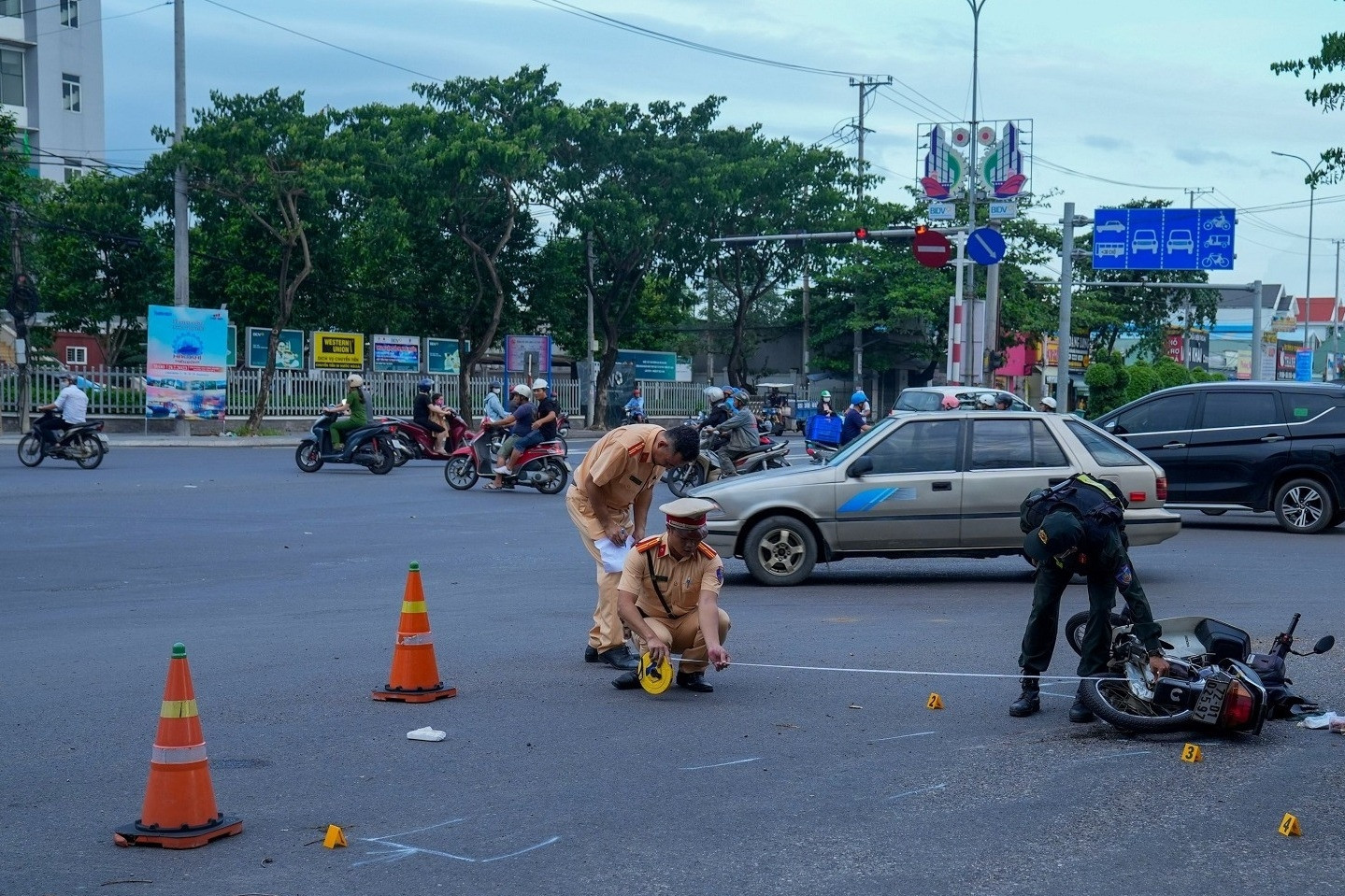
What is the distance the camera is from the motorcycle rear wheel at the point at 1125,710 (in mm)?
6605

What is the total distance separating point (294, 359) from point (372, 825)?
37.1 meters

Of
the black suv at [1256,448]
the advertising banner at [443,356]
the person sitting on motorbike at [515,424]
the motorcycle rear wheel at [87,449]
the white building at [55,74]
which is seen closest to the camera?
the black suv at [1256,448]

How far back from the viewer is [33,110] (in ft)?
199

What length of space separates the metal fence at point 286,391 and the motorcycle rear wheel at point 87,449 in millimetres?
7977

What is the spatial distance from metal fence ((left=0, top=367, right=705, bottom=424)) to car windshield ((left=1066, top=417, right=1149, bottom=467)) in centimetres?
2468

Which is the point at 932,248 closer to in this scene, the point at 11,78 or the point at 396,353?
the point at 396,353

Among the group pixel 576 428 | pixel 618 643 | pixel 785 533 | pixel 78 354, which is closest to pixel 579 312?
pixel 576 428

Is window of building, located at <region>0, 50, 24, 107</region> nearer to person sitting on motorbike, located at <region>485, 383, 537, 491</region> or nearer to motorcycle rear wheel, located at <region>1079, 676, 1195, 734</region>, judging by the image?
person sitting on motorbike, located at <region>485, 383, 537, 491</region>

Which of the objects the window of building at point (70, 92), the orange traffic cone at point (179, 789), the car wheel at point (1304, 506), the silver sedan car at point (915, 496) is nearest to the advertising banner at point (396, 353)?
the window of building at point (70, 92)

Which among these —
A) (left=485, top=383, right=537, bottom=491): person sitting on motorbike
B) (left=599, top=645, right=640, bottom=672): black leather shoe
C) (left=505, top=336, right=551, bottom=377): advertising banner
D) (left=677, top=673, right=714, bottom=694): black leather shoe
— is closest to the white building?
(left=505, top=336, right=551, bottom=377): advertising banner

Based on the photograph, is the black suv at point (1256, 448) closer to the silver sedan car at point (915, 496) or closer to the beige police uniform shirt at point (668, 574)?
the silver sedan car at point (915, 496)

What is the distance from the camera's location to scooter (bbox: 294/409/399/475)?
2369 cm

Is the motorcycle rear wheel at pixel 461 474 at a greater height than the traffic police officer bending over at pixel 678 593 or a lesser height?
lesser

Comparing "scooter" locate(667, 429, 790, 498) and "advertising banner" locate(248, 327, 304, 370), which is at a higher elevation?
"advertising banner" locate(248, 327, 304, 370)
